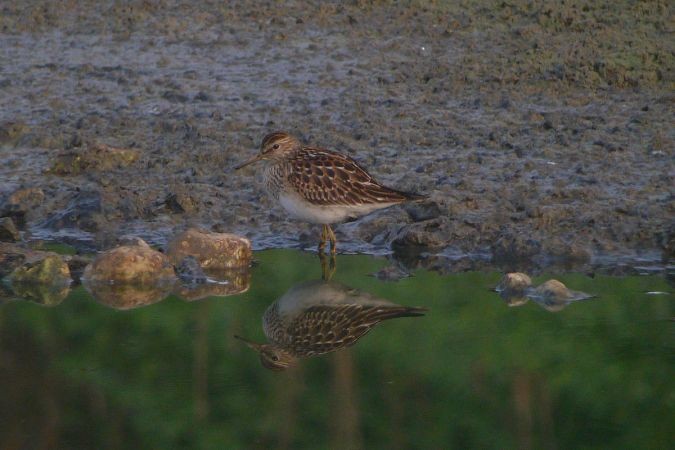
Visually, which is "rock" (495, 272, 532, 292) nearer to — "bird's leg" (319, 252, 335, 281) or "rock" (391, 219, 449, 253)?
"rock" (391, 219, 449, 253)

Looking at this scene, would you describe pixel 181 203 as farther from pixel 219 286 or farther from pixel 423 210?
pixel 423 210

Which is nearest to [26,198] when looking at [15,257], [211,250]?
[15,257]

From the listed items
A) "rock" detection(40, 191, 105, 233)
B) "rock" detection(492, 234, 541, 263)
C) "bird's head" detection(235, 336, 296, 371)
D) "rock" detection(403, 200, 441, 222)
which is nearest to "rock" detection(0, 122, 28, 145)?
"rock" detection(40, 191, 105, 233)

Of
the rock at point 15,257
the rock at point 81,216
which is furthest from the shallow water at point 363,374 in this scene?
the rock at point 81,216

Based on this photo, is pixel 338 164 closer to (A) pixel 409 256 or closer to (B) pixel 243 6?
(A) pixel 409 256

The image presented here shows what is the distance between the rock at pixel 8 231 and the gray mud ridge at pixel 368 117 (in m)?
0.24

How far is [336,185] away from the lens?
1005cm

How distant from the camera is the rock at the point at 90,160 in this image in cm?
1188

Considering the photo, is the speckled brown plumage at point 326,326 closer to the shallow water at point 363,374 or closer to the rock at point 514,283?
the shallow water at point 363,374

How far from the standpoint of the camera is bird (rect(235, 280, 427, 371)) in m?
8.09

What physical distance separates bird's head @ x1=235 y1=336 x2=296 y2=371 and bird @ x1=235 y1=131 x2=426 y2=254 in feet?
6.88

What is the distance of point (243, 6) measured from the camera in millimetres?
15805

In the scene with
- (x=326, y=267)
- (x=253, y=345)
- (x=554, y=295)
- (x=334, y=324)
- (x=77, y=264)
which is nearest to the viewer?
(x=253, y=345)

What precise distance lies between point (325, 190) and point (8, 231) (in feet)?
8.80
